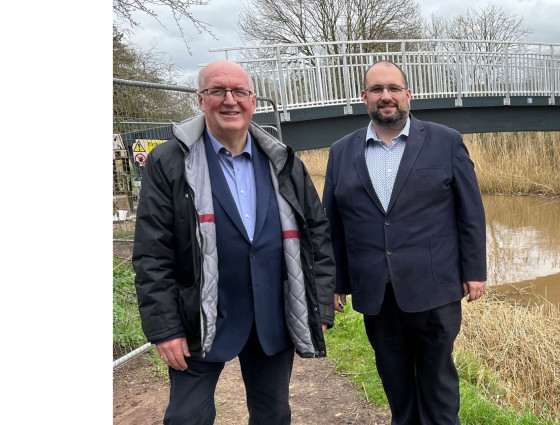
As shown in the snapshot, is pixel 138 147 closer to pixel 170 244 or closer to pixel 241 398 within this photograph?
pixel 241 398

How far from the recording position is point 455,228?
295 centimetres

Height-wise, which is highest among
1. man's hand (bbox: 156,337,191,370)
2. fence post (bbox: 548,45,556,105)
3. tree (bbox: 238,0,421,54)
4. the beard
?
tree (bbox: 238,0,421,54)

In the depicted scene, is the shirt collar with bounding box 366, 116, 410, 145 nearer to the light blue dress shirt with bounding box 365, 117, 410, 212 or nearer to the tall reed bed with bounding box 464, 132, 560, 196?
the light blue dress shirt with bounding box 365, 117, 410, 212

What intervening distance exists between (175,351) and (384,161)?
1.48 metres

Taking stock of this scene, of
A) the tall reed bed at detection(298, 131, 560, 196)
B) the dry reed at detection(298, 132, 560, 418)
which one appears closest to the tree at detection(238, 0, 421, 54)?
the tall reed bed at detection(298, 131, 560, 196)

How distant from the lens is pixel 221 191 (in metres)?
2.33

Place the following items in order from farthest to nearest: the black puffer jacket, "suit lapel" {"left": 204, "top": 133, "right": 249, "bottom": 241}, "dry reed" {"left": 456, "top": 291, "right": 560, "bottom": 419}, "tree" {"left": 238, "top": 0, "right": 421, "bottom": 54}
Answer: "tree" {"left": 238, "top": 0, "right": 421, "bottom": 54}, "dry reed" {"left": 456, "top": 291, "right": 560, "bottom": 419}, "suit lapel" {"left": 204, "top": 133, "right": 249, "bottom": 241}, the black puffer jacket

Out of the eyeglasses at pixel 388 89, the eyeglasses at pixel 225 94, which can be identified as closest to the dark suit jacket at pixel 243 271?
the eyeglasses at pixel 225 94

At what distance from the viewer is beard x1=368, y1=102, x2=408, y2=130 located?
295 cm

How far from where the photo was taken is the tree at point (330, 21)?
21.8 meters

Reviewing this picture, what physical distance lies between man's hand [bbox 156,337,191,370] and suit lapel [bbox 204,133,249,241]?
511mm
